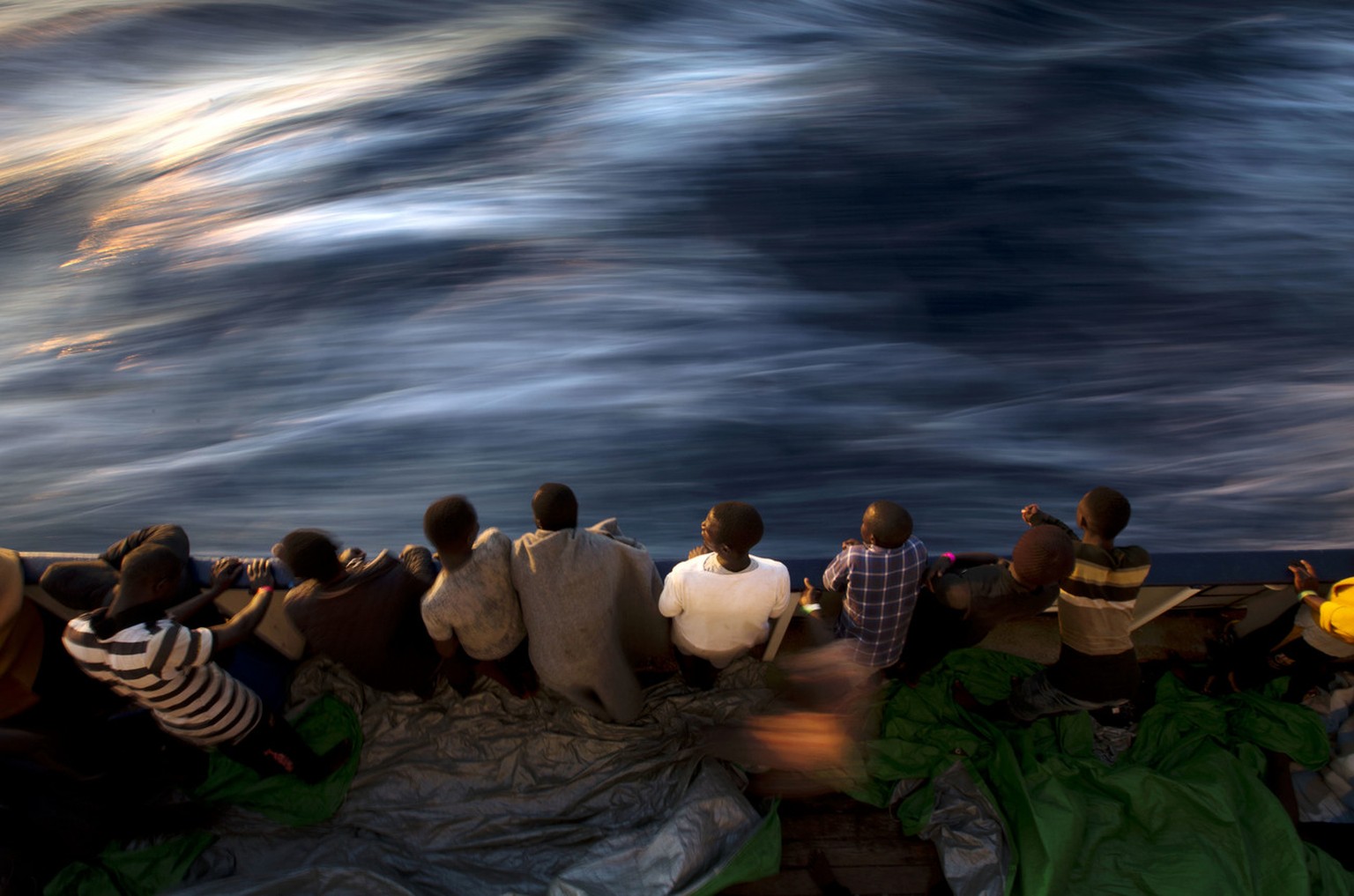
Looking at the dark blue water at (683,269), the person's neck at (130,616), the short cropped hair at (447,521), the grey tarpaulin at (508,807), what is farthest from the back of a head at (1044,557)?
Answer: the person's neck at (130,616)

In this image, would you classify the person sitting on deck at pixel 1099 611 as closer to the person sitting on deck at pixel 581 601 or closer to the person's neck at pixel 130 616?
the person sitting on deck at pixel 581 601

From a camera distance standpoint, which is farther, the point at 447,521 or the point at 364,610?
the point at 364,610

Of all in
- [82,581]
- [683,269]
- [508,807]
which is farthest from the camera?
[683,269]

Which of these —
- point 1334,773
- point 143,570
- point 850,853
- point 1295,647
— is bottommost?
point 850,853

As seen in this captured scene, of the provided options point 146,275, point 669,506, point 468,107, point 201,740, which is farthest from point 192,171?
point 201,740

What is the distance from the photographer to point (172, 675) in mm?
2268

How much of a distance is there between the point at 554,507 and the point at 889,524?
99cm

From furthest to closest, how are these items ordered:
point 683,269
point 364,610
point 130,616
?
point 683,269 < point 364,610 < point 130,616

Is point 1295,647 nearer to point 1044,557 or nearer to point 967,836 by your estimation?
point 1044,557

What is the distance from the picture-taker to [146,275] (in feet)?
18.8

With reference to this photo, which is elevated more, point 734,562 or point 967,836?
point 734,562

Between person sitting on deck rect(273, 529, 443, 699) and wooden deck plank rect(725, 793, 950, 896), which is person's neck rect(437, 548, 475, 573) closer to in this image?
person sitting on deck rect(273, 529, 443, 699)

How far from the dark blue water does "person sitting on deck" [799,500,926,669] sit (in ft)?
3.79

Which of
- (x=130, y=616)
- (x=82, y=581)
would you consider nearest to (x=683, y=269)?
(x=82, y=581)
